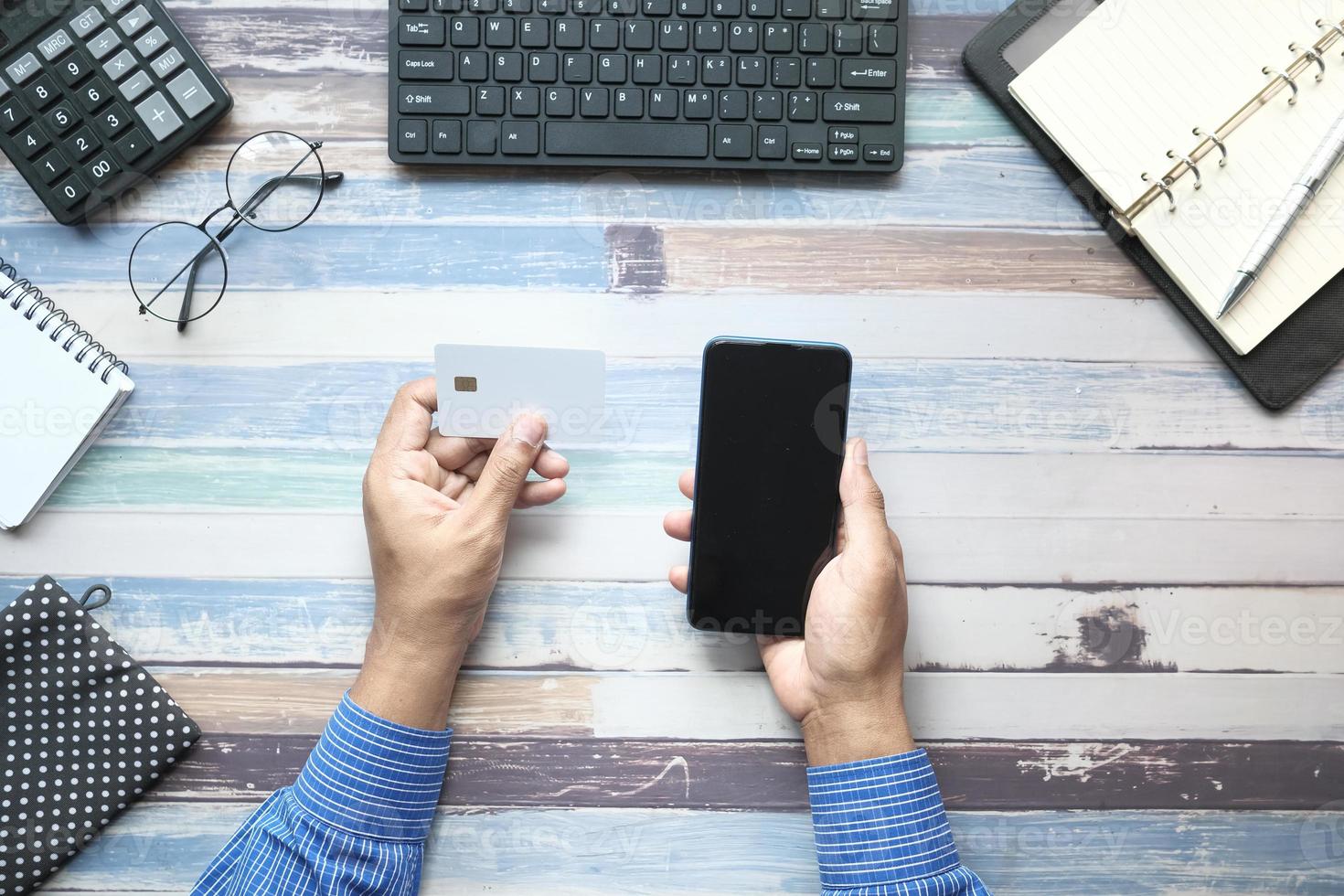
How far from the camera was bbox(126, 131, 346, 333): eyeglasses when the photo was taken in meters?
0.91

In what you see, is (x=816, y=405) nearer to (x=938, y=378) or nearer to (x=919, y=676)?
(x=938, y=378)

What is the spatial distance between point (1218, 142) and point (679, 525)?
25.4 inches

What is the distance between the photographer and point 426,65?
87 cm

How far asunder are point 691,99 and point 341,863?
796 mm

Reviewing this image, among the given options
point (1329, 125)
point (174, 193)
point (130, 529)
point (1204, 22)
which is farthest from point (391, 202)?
point (1329, 125)

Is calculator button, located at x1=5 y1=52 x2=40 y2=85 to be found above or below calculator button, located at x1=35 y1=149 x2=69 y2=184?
above

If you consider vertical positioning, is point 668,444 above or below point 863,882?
above

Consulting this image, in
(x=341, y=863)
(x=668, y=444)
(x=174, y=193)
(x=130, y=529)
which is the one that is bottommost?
(x=341, y=863)

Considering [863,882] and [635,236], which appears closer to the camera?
[863,882]

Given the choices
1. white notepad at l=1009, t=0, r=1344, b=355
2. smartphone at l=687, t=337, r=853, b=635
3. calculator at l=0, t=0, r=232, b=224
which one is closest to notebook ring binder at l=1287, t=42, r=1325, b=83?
white notepad at l=1009, t=0, r=1344, b=355

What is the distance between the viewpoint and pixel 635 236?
2.99 feet

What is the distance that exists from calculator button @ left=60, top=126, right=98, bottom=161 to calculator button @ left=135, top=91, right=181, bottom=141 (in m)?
0.05

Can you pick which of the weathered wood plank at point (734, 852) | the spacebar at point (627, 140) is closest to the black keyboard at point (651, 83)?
the spacebar at point (627, 140)

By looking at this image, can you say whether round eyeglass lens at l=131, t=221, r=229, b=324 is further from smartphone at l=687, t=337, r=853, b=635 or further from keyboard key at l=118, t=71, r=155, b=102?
smartphone at l=687, t=337, r=853, b=635
